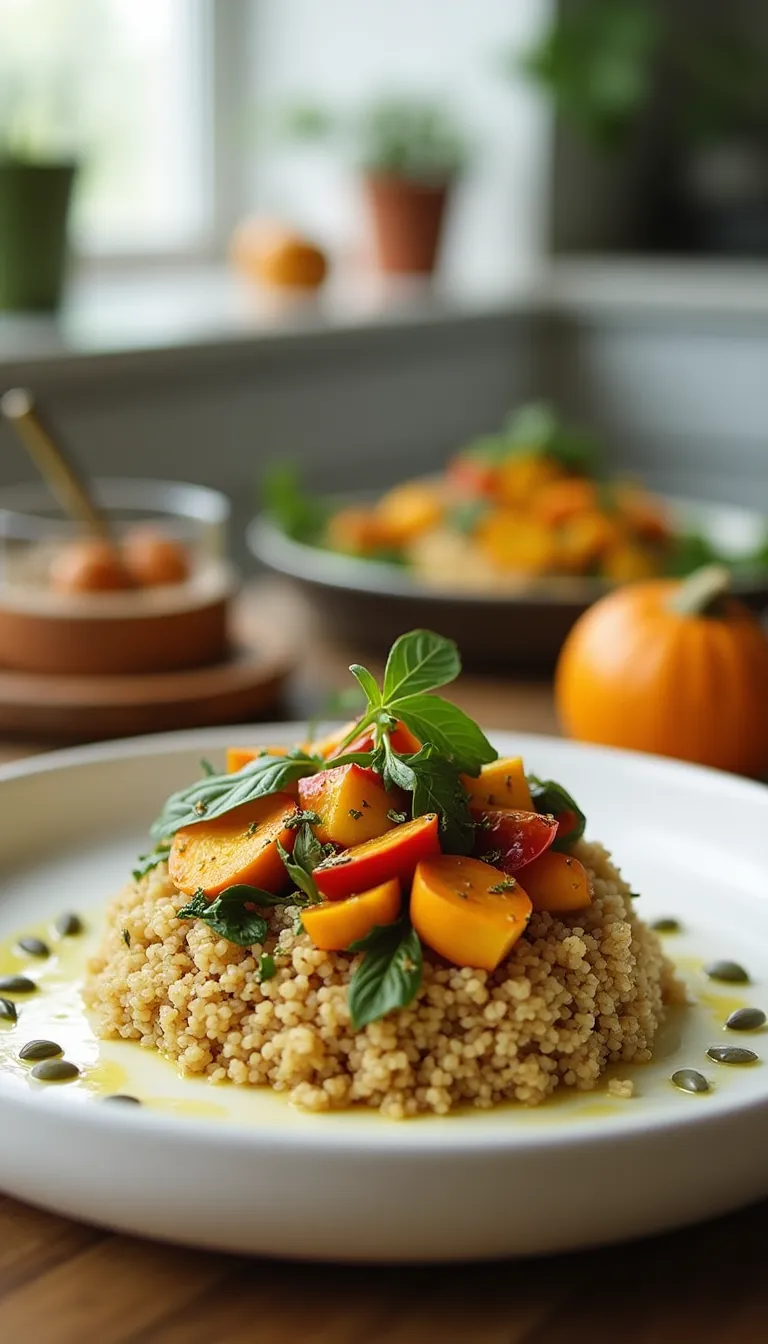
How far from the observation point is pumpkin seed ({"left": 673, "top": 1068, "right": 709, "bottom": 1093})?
0.79 m

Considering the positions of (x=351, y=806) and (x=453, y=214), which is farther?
(x=453, y=214)

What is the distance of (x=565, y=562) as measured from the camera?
6.03 feet

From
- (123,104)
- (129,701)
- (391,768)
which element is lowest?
(129,701)

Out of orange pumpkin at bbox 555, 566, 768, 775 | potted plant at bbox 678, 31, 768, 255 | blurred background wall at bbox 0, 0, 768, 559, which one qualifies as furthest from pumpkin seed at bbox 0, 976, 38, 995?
potted plant at bbox 678, 31, 768, 255

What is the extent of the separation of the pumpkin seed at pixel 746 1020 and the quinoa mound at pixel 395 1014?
4 centimetres

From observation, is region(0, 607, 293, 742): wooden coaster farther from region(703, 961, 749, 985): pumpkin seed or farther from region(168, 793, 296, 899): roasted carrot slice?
region(703, 961, 749, 985): pumpkin seed

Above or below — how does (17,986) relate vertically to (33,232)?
below

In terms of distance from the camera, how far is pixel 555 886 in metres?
0.88

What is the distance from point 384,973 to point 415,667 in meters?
0.21

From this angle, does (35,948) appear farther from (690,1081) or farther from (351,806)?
(690,1081)

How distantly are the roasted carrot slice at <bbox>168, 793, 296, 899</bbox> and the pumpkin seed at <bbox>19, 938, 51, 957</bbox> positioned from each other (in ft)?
0.35

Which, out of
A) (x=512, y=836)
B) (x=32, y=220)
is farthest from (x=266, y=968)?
(x=32, y=220)

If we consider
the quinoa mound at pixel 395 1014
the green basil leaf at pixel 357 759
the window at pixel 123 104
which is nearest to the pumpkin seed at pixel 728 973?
the quinoa mound at pixel 395 1014

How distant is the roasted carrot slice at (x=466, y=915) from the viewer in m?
0.80
